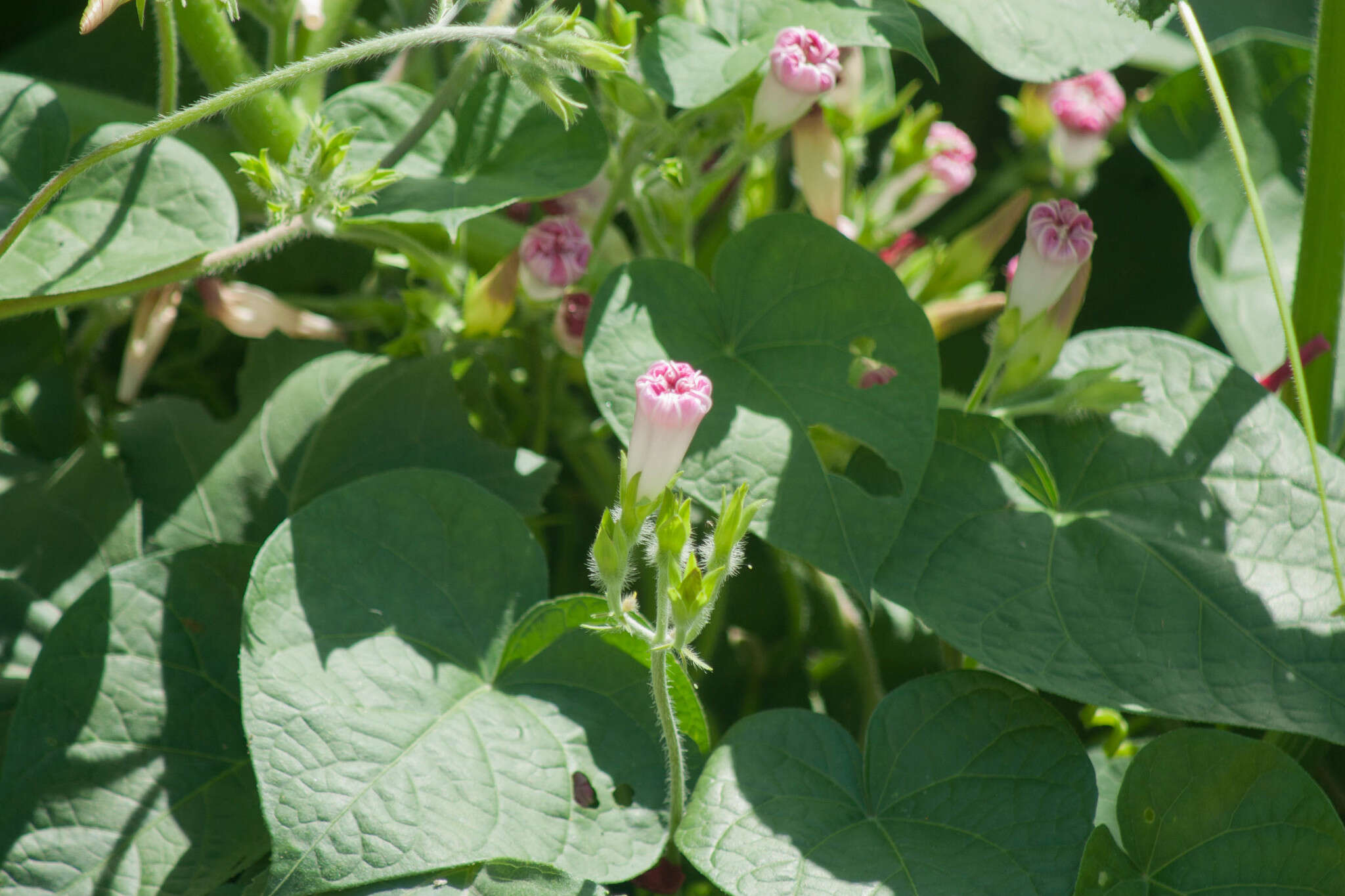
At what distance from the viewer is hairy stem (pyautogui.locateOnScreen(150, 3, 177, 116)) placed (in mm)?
701

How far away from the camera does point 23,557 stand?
0.77 meters

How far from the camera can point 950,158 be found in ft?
3.14

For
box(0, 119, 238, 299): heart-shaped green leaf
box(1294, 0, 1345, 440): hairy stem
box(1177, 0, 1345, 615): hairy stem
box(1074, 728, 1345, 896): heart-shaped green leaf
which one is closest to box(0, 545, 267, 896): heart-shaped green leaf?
box(0, 119, 238, 299): heart-shaped green leaf

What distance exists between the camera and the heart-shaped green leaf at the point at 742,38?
680 millimetres

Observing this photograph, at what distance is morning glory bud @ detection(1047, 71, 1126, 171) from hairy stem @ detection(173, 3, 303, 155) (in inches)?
27.6

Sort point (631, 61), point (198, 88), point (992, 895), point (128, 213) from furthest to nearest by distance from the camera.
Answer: point (198, 88) < point (631, 61) < point (128, 213) < point (992, 895)

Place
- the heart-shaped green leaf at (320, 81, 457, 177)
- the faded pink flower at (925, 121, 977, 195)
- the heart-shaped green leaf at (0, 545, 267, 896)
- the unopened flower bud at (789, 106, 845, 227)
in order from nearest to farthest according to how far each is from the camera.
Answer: the heart-shaped green leaf at (0, 545, 267, 896) < the heart-shaped green leaf at (320, 81, 457, 177) < the unopened flower bud at (789, 106, 845, 227) < the faded pink flower at (925, 121, 977, 195)

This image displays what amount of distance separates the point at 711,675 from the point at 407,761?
1.20ft

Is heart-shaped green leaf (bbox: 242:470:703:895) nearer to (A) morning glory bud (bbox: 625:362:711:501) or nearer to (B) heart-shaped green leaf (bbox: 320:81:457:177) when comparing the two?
(A) morning glory bud (bbox: 625:362:711:501)

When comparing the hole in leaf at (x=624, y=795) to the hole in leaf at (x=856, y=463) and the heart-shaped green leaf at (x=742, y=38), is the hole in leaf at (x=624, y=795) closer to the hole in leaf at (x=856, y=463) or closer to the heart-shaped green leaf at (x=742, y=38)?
the hole in leaf at (x=856, y=463)

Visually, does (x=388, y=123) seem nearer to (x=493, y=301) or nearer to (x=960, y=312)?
(x=493, y=301)

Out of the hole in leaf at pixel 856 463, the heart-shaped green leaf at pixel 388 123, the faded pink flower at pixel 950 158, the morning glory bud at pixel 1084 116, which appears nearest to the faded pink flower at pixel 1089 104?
the morning glory bud at pixel 1084 116

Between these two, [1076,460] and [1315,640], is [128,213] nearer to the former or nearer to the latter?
[1076,460]

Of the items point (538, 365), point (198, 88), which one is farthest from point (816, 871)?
point (198, 88)
